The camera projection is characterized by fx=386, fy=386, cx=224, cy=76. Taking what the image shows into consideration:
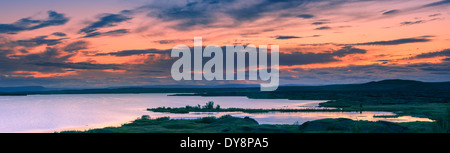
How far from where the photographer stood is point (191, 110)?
65.1 meters
